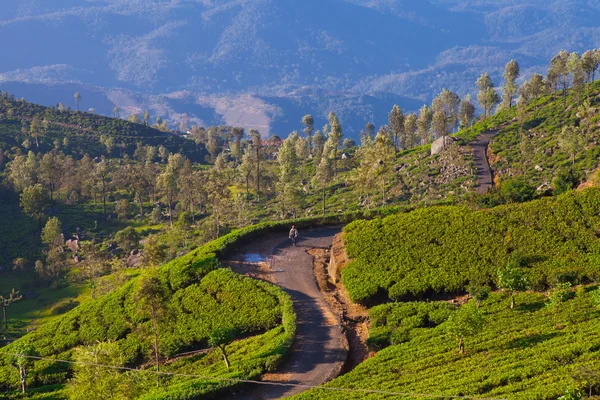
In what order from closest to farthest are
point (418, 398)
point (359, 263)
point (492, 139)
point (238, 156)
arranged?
point (418, 398) < point (359, 263) < point (492, 139) < point (238, 156)

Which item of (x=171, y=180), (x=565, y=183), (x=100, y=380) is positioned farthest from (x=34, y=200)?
(x=565, y=183)

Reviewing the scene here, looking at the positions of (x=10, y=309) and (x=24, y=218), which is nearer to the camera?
(x=10, y=309)

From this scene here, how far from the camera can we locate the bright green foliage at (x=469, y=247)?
38.3m

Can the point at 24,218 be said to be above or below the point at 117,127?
below

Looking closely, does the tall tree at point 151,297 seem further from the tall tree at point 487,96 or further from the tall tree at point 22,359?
the tall tree at point 487,96

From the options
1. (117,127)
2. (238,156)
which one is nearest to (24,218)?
(238,156)

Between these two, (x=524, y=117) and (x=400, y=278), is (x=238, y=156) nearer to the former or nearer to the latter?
(x=524, y=117)

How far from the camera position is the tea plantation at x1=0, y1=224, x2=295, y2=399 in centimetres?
3219

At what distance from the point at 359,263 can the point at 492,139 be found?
75851 mm

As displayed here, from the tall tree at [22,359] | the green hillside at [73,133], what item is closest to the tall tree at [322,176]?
the tall tree at [22,359]

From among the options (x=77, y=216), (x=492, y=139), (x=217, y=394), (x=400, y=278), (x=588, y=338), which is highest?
(x=492, y=139)

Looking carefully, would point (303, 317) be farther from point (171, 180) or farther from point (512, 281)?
point (171, 180)

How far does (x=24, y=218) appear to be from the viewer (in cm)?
11000

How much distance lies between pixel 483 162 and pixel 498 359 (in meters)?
76.6
